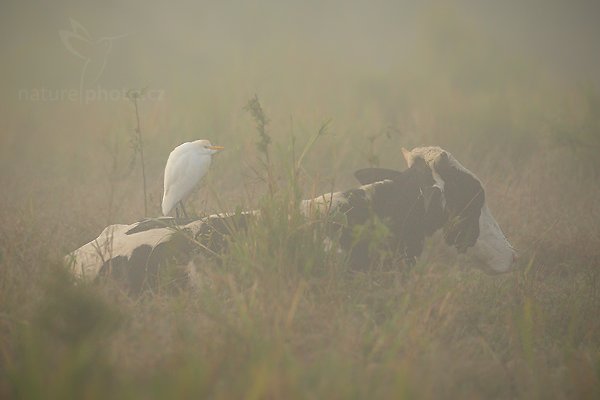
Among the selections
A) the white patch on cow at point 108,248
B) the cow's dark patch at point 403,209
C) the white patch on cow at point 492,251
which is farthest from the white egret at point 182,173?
the white patch on cow at point 492,251

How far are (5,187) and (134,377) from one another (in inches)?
207

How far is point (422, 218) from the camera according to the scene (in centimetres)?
423

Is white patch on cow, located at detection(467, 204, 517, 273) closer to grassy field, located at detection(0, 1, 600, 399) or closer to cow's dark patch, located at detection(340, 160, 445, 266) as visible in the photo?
grassy field, located at detection(0, 1, 600, 399)

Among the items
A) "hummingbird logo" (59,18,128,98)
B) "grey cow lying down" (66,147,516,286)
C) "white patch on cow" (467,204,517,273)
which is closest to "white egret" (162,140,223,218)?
"grey cow lying down" (66,147,516,286)

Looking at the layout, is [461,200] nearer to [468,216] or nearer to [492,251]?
[468,216]

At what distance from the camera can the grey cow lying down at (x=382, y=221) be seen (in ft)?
12.6

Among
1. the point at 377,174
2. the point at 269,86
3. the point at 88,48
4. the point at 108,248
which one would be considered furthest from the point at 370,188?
the point at 88,48

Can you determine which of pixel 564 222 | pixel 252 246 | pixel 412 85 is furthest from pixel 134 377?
pixel 412 85

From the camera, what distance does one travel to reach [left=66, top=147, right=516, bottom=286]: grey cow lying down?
385cm

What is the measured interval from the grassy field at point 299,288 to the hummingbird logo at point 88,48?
3.80 meters

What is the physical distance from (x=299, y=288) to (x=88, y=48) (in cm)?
1216

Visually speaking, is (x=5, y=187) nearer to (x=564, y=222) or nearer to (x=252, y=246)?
(x=252, y=246)

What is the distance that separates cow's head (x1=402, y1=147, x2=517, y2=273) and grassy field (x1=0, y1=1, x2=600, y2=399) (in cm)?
13

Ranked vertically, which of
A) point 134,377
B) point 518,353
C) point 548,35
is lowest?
point 518,353
